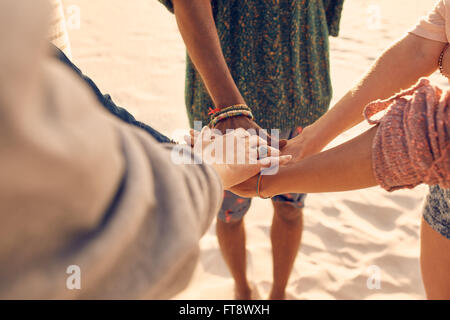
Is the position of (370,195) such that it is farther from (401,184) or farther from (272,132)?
(401,184)

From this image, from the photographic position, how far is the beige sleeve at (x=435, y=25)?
40.3 inches

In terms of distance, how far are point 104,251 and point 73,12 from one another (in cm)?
556

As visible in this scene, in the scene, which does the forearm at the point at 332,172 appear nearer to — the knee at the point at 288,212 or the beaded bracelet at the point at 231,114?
the beaded bracelet at the point at 231,114

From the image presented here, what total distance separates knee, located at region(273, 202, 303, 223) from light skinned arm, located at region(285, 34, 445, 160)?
0.39 m

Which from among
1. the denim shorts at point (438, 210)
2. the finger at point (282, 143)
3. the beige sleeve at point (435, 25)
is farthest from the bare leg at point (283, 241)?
the beige sleeve at point (435, 25)

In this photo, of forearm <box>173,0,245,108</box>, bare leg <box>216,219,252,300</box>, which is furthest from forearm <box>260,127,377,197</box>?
bare leg <box>216,219,252,300</box>

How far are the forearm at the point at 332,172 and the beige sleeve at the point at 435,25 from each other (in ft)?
1.41

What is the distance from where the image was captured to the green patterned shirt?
1.27 meters

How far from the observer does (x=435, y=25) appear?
105 cm

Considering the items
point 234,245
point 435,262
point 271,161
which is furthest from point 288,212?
point 435,262

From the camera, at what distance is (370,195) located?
7.95 feet

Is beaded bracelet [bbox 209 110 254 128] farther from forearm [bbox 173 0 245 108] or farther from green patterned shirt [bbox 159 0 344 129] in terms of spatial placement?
green patterned shirt [bbox 159 0 344 129]
